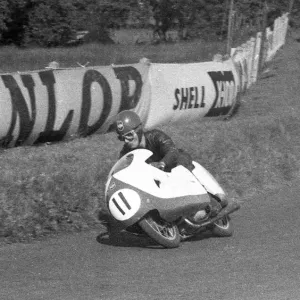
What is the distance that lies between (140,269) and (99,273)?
Answer: 1.23 feet

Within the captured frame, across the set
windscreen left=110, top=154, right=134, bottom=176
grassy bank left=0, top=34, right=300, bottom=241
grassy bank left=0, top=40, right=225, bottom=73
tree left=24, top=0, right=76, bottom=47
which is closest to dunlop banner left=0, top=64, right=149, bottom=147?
grassy bank left=0, top=34, right=300, bottom=241

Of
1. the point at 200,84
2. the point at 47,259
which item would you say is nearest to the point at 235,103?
the point at 200,84

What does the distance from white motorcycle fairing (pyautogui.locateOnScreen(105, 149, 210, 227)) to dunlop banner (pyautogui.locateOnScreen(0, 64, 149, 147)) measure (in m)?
3.56

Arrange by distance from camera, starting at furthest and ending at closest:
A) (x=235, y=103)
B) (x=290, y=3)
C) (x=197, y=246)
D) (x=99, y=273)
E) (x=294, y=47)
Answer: (x=290, y=3), (x=294, y=47), (x=235, y=103), (x=197, y=246), (x=99, y=273)

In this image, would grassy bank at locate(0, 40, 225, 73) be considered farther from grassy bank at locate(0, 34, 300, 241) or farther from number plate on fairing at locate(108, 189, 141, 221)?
number plate on fairing at locate(108, 189, 141, 221)

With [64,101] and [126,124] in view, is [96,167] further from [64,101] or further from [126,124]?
[64,101]

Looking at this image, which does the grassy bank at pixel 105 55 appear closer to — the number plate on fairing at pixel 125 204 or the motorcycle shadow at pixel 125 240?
the motorcycle shadow at pixel 125 240

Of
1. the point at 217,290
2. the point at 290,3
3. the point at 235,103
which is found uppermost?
the point at 217,290

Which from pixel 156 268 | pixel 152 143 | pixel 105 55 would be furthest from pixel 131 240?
pixel 105 55

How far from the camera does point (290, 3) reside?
47031mm

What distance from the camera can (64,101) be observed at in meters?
12.2

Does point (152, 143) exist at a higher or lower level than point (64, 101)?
higher

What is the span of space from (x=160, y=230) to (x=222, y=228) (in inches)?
36.3

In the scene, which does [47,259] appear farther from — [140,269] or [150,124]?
[150,124]
